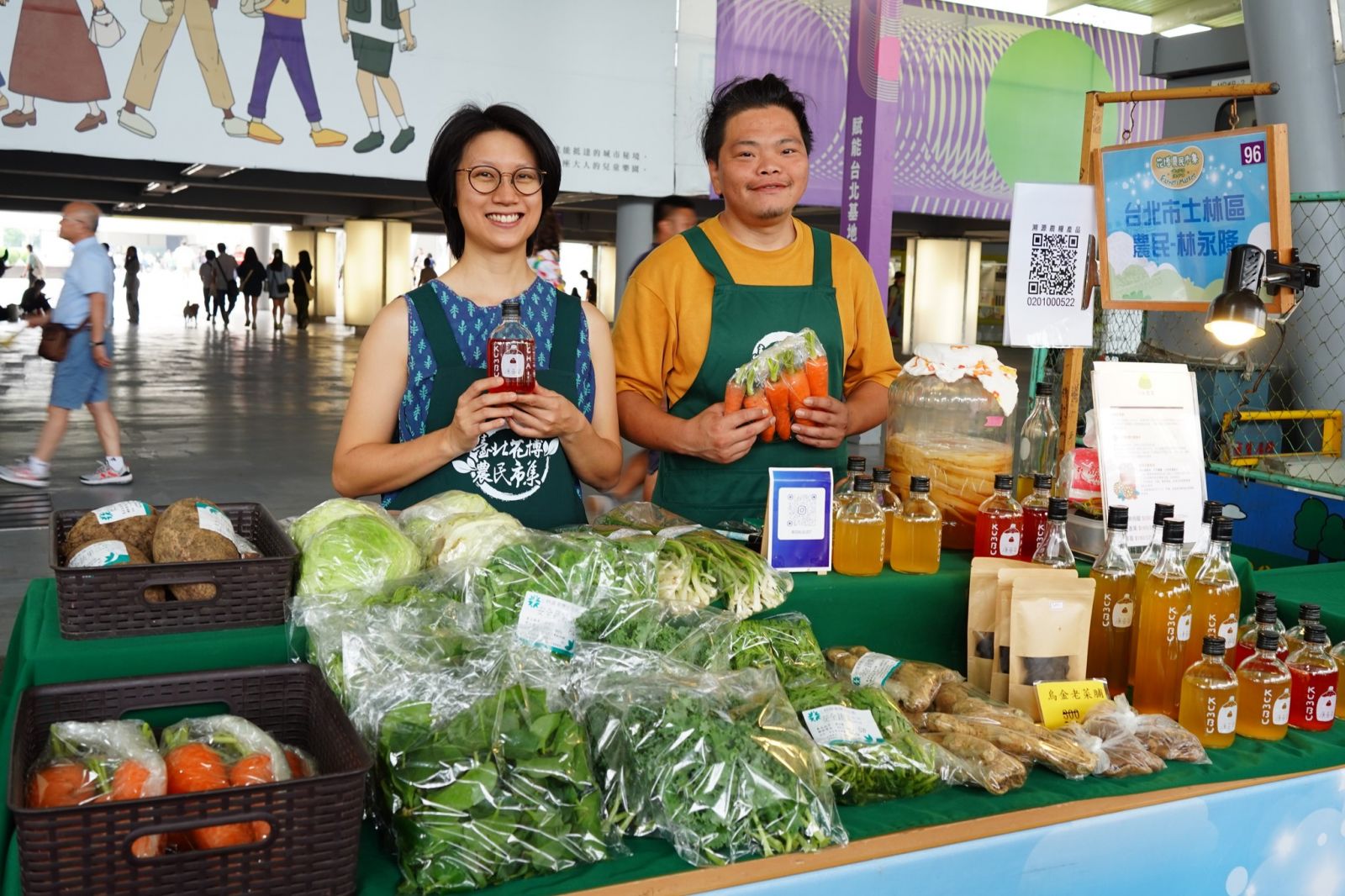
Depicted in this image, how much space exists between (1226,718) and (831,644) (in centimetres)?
74

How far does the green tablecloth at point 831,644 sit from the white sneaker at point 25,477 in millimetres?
6375

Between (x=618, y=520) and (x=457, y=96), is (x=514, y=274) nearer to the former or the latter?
(x=618, y=520)

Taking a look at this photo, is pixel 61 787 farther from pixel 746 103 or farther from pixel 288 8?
pixel 288 8

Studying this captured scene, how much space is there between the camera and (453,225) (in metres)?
2.49

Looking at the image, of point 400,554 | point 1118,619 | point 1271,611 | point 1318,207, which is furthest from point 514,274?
point 1318,207

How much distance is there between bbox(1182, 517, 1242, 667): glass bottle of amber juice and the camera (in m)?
2.16

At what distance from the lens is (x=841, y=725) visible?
5.67 ft

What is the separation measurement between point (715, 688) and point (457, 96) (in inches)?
319

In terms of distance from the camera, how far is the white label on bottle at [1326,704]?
2.14 metres

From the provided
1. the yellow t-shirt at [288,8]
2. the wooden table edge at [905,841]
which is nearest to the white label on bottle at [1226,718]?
the wooden table edge at [905,841]

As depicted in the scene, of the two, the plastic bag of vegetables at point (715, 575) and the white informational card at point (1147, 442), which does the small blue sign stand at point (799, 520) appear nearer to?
the plastic bag of vegetables at point (715, 575)

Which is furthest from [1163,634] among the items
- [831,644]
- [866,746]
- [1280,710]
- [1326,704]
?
[866,746]

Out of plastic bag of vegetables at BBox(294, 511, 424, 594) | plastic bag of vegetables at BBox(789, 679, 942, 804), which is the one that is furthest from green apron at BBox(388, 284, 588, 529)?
plastic bag of vegetables at BBox(789, 679, 942, 804)

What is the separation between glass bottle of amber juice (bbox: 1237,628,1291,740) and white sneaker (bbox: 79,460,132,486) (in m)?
7.42
